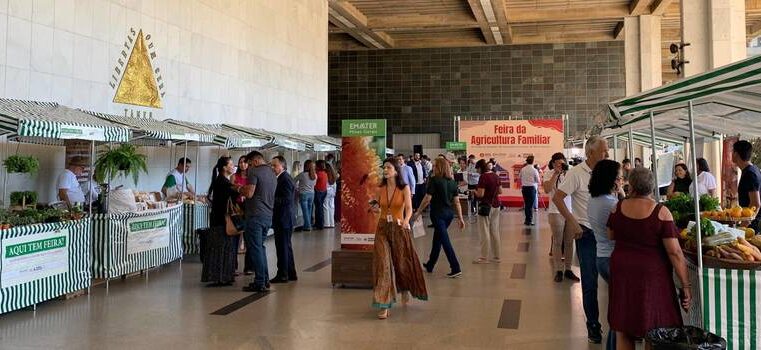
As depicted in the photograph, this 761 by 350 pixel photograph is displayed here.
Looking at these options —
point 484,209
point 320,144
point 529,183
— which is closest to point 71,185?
point 484,209

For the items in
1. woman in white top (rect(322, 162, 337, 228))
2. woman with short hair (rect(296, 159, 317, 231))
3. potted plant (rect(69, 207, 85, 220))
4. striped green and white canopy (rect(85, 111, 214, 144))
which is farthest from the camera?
woman in white top (rect(322, 162, 337, 228))

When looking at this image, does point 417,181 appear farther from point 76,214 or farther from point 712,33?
point 76,214

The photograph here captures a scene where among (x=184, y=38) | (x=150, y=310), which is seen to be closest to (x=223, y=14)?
(x=184, y=38)

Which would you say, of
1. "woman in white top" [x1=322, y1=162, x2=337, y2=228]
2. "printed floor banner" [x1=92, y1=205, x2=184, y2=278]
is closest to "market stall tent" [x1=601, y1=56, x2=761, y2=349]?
"printed floor banner" [x1=92, y1=205, x2=184, y2=278]

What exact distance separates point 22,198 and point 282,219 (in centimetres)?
301

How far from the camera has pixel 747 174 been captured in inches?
228

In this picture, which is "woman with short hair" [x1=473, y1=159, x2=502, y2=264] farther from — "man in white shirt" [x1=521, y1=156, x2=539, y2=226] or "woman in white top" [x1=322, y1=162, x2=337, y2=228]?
"woman in white top" [x1=322, y1=162, x2=337, y2=228]

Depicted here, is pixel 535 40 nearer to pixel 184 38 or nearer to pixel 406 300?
pixel 184 38

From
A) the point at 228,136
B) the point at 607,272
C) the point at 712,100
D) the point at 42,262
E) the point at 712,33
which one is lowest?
the point at 42,262

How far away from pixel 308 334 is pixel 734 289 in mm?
3023

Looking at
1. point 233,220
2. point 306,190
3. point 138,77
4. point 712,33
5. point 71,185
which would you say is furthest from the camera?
point 712,33

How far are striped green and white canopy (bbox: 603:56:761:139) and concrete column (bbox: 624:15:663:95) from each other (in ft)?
53.5

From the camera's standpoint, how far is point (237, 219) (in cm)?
673

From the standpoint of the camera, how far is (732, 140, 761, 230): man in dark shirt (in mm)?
5602
